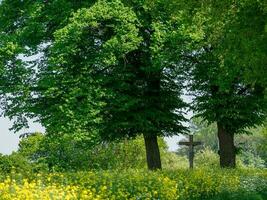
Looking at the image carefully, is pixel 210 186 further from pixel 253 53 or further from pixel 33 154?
pixel 33 154

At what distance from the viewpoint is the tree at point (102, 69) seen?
28.0 m

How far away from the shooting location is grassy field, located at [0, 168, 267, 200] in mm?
13734

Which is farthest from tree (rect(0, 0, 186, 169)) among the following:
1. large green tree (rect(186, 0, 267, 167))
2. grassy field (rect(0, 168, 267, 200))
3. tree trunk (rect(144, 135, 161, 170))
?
grassy field (rect(0, 168, 267, 200))

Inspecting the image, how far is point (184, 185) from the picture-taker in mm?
20531

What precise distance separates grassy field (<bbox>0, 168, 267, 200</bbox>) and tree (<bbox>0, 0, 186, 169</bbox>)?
6.62 m

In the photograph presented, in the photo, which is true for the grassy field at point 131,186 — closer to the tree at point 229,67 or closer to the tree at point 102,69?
the tree at point 229,67

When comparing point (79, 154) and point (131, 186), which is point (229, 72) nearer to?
point (131, 186)

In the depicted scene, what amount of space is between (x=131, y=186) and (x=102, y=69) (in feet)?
45.6

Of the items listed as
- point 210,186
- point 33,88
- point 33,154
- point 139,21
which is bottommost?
point 210,186

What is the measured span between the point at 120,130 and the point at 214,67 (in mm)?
5765

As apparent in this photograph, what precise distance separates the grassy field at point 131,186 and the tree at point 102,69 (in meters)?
6.62

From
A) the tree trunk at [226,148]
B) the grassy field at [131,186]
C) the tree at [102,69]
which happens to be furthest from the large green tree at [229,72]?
the grassy field at [131,186]

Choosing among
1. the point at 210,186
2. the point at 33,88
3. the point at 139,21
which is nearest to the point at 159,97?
the point at 139,21

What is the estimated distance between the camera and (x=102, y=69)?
30.6 m
